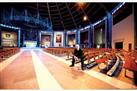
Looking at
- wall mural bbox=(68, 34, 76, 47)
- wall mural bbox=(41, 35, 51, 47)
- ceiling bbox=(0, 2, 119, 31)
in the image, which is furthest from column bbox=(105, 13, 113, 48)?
Answer: wall mural bbox=(41, 35, 51, 47)

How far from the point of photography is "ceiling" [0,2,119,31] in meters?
23.8

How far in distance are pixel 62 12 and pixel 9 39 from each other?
10779mm

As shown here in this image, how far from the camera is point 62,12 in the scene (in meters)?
29.4

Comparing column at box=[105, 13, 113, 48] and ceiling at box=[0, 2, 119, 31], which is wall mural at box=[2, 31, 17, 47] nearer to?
ceiling at box=[0, 2, 119, 31]

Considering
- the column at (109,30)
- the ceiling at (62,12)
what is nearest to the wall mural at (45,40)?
the ceiling at (62,12)

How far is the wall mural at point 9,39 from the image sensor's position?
78.2 ft

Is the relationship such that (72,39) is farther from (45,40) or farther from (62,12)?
(45,40)

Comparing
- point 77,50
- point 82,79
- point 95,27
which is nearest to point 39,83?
point 82,79

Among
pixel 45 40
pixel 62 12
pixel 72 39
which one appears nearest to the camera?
pixel 72 39

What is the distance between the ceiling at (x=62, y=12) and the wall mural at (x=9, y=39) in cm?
410

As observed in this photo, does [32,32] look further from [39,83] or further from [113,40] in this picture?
[39,83]

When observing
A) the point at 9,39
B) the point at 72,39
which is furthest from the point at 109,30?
the point at 9,39

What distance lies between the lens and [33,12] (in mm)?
29188

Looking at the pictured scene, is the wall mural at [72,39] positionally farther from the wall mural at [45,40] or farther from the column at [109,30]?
the column at [109,30]
